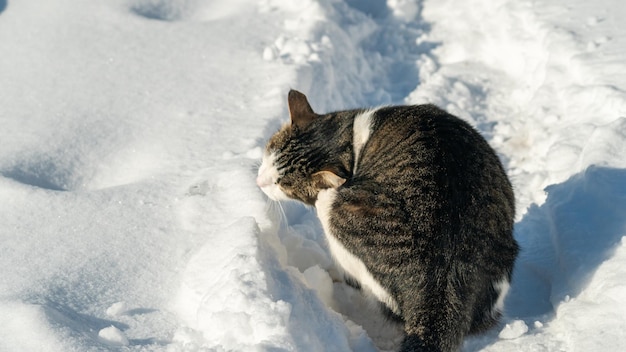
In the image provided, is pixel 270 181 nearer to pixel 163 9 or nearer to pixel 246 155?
pixel 246 155

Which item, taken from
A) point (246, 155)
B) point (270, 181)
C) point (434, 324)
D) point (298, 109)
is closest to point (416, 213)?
point (434, 324)

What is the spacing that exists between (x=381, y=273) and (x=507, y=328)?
0.64 m

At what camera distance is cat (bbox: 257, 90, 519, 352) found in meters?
2.98

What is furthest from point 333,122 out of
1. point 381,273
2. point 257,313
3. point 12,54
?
point 12,54

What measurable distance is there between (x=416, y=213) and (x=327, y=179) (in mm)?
567

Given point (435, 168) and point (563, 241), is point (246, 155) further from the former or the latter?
point (563, 241)

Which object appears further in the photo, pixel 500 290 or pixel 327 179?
pixel 327 179

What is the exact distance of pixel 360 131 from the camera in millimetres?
3730

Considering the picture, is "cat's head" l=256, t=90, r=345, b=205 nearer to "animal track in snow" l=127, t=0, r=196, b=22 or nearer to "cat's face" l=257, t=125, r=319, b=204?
"cat's face" l=257, t=125, r=319, b=204

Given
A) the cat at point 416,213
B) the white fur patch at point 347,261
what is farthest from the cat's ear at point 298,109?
the white fur patch at point 347,261

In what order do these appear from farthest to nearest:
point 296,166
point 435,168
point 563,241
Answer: point 563,241 → point 296,166 → point 435,168

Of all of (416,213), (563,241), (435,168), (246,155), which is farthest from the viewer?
(246,155)

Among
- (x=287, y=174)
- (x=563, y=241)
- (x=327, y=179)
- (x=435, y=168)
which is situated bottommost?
(x=563, y=241)

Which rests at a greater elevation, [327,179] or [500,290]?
[327,179]
